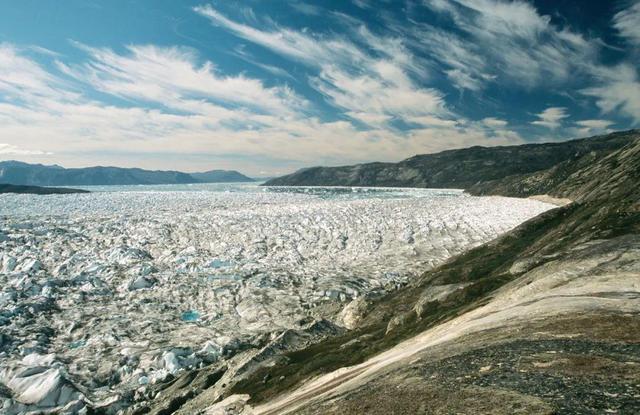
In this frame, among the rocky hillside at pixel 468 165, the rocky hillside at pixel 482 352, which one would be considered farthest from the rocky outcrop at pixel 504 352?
the rocky hillside at pixel 468 165

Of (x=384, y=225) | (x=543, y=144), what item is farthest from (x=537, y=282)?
(x=543, y=144)

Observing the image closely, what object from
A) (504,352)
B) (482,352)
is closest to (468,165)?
(482,352)

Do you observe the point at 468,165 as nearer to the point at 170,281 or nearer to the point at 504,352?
the point at 170,281

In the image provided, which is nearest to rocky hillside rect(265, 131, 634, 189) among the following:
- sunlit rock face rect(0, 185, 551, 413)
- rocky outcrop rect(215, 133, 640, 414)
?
sunlit rock face rect(0, 185, 551, 413)

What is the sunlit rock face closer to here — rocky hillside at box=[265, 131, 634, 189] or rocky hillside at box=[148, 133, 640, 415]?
rocky hillside at box=[148, 133, 640, 415]

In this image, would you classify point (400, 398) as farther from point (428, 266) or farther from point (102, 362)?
point (428, 266)

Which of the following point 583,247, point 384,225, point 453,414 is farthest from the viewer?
point 384,225
